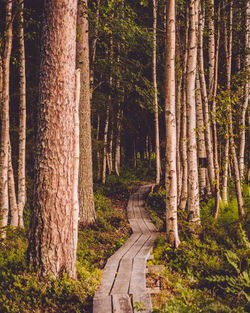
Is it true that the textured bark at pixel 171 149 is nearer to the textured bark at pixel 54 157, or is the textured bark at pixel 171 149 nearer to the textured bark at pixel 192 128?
the textured bark at pixel 192 128

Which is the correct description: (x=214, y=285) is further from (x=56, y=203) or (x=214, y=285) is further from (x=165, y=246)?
(x=56, y=203)

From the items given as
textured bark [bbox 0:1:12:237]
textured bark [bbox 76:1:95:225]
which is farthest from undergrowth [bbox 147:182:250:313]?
textured bark [bbox 0:1:12:237]

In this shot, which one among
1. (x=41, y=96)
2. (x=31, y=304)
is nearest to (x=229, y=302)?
(x=31, y=304)

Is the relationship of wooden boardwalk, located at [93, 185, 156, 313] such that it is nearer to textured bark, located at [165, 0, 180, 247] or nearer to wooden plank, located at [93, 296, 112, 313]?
wooden plank, located at [93, 296, 112, 313]

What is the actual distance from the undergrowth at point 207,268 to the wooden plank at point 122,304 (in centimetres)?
41

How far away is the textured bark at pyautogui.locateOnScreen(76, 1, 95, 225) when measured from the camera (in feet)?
26.7

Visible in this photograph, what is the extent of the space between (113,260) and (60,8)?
5.03 m

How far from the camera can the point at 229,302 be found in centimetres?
442

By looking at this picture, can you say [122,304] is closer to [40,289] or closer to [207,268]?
[40,289]

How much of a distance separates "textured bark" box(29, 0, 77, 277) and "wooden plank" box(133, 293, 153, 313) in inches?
47.4

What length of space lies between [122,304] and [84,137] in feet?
18.6

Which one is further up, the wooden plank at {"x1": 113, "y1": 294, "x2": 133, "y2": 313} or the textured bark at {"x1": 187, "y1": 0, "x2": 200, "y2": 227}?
the textured bark at {"x1": 187, "y1": 0, "x2": 200, "y2": 227}

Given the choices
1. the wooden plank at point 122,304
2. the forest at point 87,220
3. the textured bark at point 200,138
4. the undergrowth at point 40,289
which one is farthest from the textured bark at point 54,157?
the textured bark at point 200,138

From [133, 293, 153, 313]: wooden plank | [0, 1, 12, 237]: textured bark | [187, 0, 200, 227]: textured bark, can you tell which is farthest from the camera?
[187, 0, 200, 227]: textured bark
